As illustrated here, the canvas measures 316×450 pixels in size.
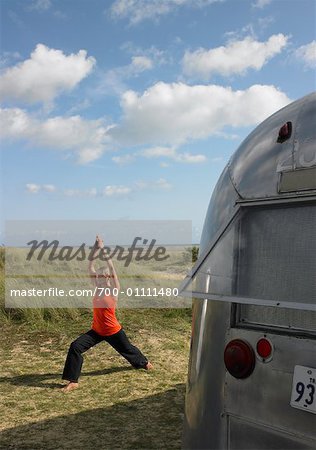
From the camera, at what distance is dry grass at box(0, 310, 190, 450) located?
182 inches

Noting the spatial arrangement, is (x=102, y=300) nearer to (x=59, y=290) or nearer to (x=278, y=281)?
(x=278, y=281)

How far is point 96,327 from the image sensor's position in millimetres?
6348

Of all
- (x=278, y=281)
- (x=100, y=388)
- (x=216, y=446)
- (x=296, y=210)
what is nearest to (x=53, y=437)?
A: (x=100, y=388)

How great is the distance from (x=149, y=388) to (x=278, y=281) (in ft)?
12.6

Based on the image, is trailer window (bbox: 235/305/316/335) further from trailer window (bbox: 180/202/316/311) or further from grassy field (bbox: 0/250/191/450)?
grassy field (bbox: 0/250/191/450)

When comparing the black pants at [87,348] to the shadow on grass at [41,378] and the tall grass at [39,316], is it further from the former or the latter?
the tall grass at [39,316]

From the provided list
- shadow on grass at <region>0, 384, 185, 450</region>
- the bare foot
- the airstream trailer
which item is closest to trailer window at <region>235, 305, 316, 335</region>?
the airstream trailer

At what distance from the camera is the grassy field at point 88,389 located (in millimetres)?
4656

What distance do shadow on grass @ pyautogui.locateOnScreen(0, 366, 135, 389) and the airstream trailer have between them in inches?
145

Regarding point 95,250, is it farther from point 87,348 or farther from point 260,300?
point 260,300

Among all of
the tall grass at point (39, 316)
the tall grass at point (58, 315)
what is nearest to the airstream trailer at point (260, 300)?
the tall grass at point (58, 315)

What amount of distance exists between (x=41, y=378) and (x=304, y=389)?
4.87 m

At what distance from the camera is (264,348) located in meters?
2.54

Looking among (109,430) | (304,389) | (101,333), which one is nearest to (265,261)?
(304,389)
